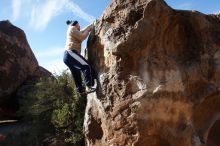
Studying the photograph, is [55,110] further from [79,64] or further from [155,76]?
[155,76]

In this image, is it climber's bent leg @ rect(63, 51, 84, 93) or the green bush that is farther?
the green bush

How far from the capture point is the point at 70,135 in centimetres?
1264

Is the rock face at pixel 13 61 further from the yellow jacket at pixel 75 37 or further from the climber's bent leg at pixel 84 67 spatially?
the climber's bent leg at pixel 84 67

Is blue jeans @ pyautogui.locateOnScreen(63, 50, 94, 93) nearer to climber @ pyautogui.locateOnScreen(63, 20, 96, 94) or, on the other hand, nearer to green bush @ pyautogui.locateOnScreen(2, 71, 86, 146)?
climber @ pyautogui.locateOnScreen(63, 20, 96, 94)

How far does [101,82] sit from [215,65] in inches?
91.7

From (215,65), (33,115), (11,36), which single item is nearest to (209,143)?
(215,65)

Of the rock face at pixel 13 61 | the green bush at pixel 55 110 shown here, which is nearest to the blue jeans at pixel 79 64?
the green bush at pixel 55 110

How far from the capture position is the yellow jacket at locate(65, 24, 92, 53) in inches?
324

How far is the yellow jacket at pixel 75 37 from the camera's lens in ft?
27.0

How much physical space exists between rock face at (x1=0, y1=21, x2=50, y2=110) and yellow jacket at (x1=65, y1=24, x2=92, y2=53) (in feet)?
26.5

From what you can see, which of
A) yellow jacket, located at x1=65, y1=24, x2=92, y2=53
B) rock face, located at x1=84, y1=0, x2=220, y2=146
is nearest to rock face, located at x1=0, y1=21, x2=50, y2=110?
yellow jacket, located at x1=65, y1=24, x2=92, y2=53

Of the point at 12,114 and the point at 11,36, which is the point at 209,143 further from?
the point at 11,36

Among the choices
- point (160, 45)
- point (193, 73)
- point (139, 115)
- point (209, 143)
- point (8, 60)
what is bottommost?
point (209, 143)

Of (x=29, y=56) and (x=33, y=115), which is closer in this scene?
(x=33, y=115)
